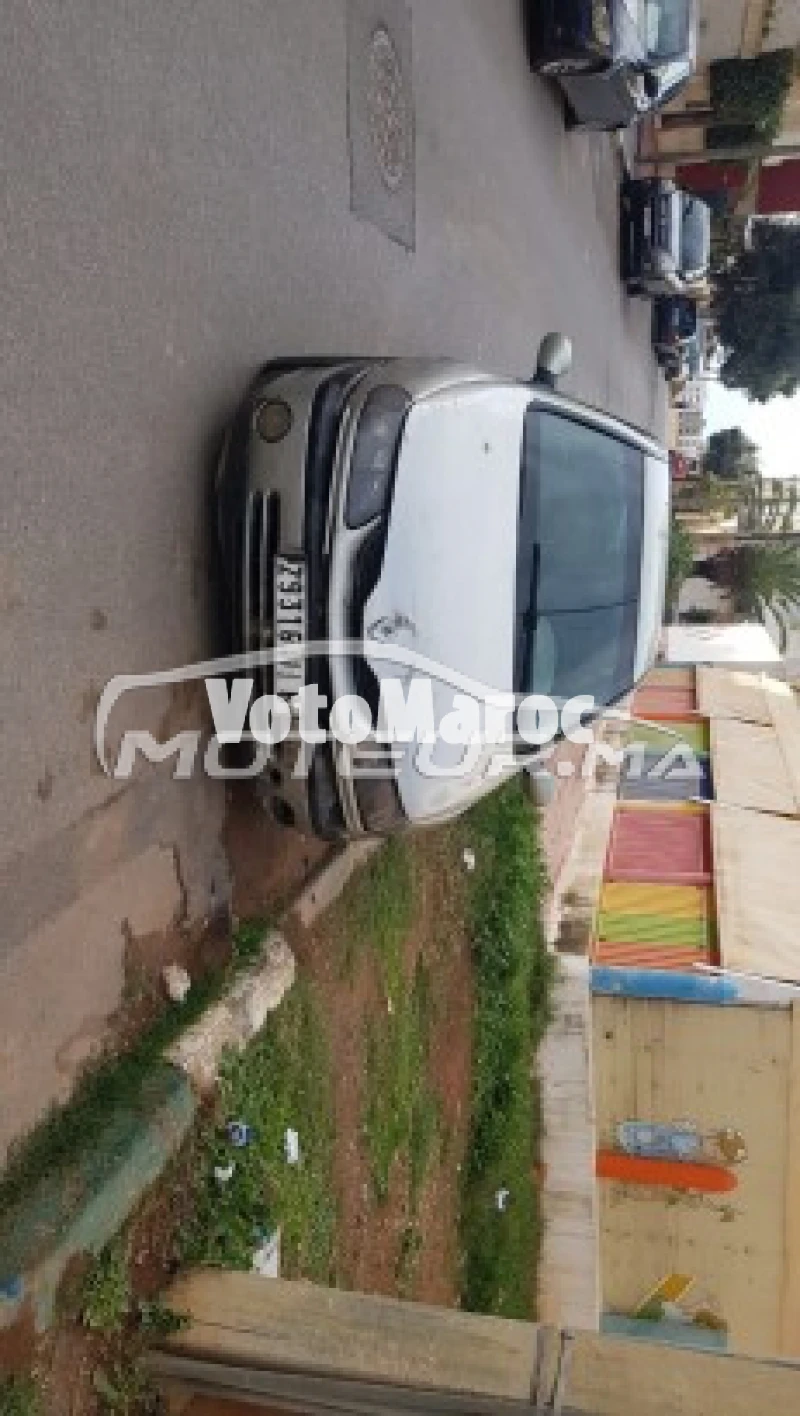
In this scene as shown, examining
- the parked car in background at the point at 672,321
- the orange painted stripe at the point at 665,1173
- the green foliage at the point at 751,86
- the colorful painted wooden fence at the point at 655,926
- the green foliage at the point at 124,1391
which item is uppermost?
the green foliage at the point at 751,86

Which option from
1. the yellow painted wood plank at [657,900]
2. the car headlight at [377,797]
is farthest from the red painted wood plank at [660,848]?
the car headlight at [377,797]

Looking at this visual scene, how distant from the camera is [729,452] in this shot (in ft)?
159

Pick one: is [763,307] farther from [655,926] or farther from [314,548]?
[314,548]

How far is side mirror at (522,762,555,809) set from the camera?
33.8ft

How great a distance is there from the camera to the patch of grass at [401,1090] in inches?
263

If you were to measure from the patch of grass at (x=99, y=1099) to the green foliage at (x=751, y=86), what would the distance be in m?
17.0

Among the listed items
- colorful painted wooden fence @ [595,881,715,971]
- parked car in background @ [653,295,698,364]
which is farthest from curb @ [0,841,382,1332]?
parked car in background @ [653,295,698,364]

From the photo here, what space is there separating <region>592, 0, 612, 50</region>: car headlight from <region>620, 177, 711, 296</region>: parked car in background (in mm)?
4790

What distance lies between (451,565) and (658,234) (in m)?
11.2

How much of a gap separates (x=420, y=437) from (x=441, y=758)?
1.25m

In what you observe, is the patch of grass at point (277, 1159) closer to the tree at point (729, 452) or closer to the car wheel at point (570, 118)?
the car wheel at point (570, 118)

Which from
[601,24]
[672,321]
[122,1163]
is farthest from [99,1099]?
[672,321]

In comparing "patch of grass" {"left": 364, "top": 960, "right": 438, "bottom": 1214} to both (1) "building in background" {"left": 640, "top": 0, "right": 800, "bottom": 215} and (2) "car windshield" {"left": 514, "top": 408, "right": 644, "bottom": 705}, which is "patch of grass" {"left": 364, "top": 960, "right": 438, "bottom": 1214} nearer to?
(2) "car windshield" {"left": 514, "top": 408, "right": 644, "bottom": 705}

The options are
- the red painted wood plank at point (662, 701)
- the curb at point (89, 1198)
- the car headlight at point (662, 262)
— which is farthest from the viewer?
the car headlight at point (662, 262)
